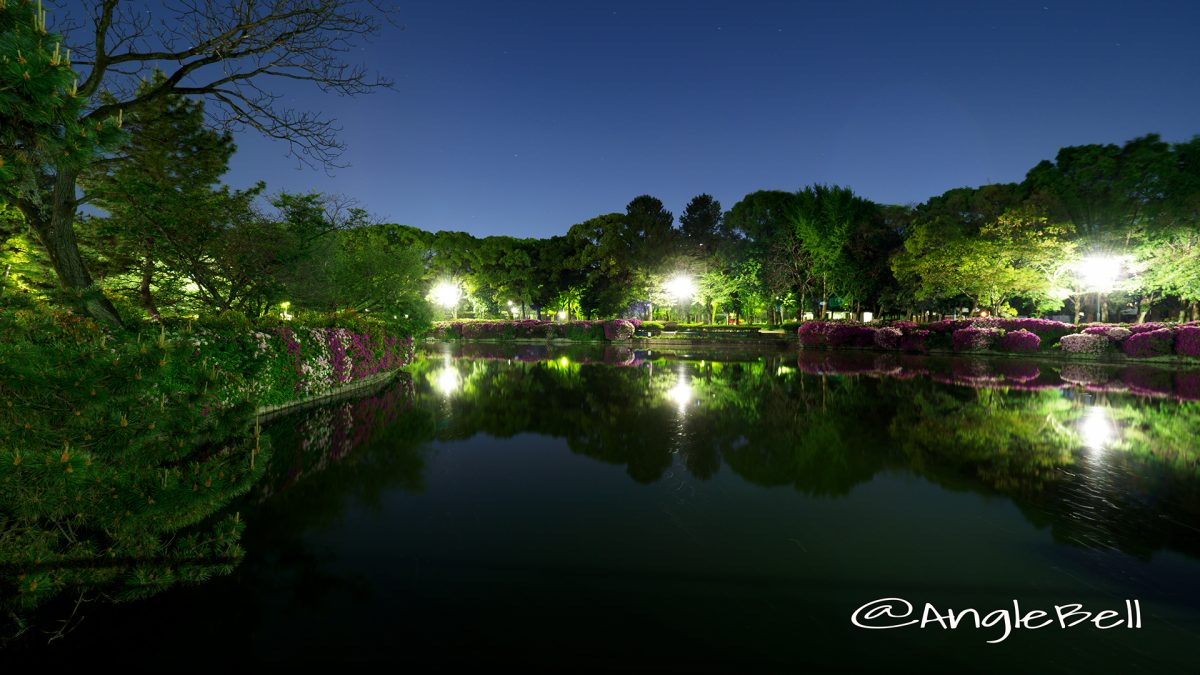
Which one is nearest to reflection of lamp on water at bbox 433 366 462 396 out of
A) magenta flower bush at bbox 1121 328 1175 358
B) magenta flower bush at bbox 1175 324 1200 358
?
magenta flower bush at bbox 1121 328 1175 358

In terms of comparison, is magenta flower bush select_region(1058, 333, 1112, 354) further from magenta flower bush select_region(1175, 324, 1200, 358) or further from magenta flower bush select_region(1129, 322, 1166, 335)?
magenta flower bush select_region(1175, 324, 1200, 358)

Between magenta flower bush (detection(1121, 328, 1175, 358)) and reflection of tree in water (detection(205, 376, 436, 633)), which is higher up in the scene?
magenta flower bush (detection(1121, 328, 1175, 358))

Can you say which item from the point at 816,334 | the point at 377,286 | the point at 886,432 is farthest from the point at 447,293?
the point at 886,432

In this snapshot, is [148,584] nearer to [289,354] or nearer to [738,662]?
[738,662]

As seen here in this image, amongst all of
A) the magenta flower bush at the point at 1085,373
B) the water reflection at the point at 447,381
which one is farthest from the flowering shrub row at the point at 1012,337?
the water reflection at the point at 447,381

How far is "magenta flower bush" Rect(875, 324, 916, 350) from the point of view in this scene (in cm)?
2664

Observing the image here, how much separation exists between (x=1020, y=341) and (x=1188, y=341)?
518 cm

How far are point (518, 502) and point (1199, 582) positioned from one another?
5.40m

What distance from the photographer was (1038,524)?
4441mm

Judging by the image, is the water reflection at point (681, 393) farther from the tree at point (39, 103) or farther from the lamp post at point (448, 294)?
the lamp post at point (448, 294)

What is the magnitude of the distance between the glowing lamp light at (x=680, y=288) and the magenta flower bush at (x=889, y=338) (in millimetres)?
19669

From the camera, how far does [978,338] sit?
24.2 m

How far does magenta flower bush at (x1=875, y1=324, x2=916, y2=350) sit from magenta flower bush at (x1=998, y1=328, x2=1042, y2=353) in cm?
441

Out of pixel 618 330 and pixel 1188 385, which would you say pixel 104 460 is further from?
pixel 618 330
